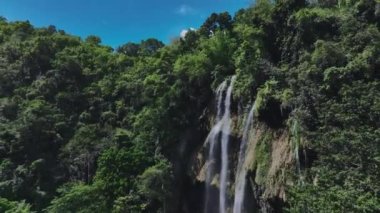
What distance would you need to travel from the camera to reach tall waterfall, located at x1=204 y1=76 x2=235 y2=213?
1085 inches

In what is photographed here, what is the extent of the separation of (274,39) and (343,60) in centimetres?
606

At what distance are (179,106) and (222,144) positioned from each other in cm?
560

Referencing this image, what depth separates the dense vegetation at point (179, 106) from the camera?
18.2 metres

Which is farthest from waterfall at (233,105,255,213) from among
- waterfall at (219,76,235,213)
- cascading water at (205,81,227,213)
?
cascading water at (205,81,227,213)

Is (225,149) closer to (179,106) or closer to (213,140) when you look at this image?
(213,140)

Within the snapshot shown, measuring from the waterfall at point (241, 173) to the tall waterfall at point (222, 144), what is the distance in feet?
4.69

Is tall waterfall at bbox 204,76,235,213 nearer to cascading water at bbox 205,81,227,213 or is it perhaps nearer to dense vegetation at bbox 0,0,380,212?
cascading water at bbox 205,81,227,213

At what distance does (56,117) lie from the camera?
40.2 m

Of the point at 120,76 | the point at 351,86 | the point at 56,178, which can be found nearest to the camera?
the point at 351,86

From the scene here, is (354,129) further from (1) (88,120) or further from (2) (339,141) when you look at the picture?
(1) (88,120)

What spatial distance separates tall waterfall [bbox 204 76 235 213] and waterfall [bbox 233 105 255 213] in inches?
56.3

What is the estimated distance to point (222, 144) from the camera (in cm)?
2850

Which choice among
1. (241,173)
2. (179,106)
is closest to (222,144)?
(241,173)

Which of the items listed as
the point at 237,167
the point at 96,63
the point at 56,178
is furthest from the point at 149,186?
the point at 96,63
